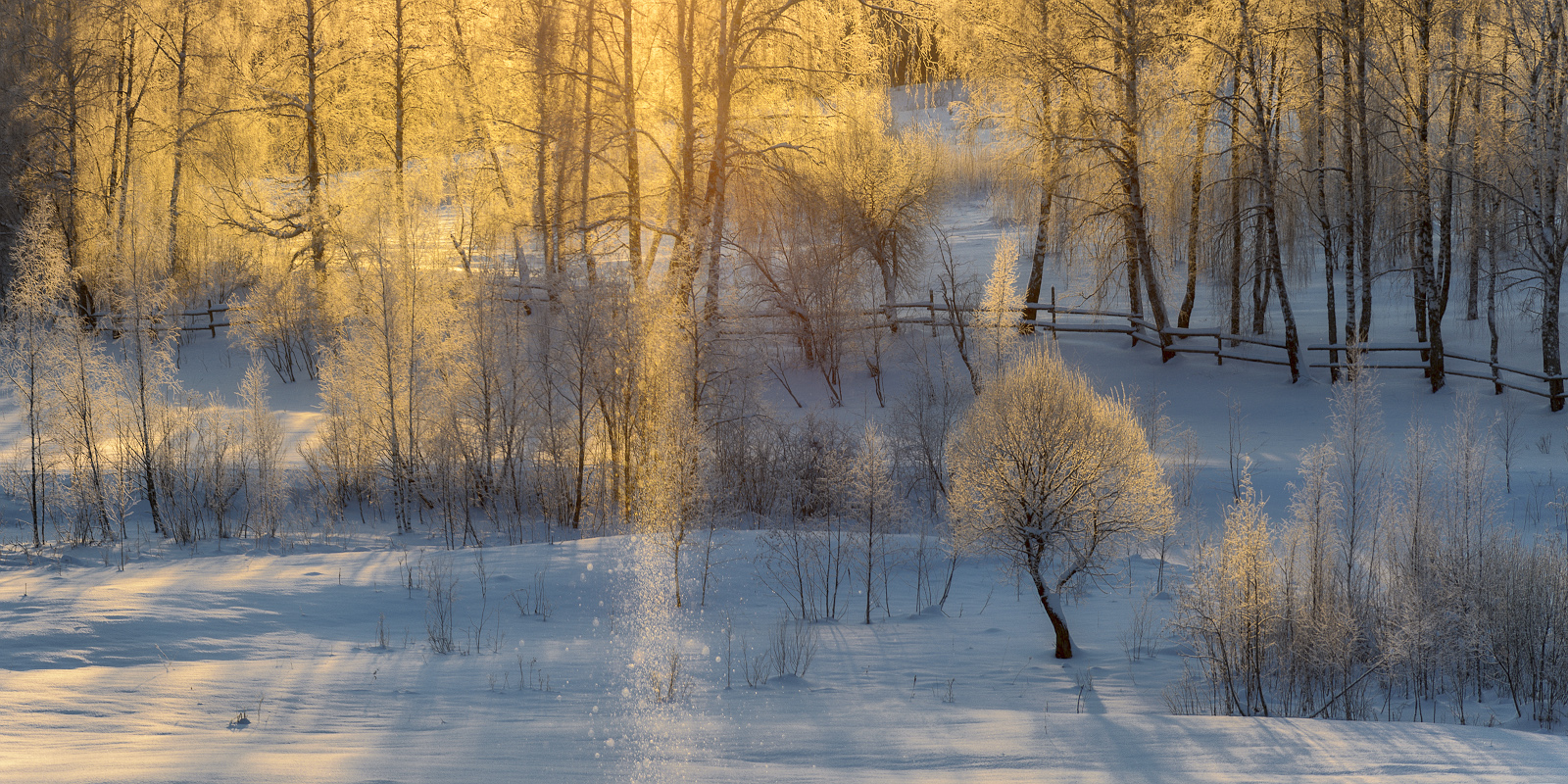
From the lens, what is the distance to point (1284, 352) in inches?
826

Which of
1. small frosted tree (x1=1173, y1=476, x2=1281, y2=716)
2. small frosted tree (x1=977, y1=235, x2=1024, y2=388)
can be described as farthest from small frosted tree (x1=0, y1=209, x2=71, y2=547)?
small frosted tree (x1=1173, y1=476, x2=1281, y2=716)

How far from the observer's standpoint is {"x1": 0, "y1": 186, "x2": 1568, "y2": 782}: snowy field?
5.85m

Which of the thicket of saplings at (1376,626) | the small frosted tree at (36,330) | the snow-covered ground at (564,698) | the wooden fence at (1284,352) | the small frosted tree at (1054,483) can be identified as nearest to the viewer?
the snow-covered ground at (564,698)

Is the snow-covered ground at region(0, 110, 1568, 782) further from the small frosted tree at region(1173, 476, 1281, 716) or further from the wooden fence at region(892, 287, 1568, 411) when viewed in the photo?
the wooden fence at region(892, 287, 1568, 411)

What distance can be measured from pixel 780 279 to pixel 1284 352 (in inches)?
427

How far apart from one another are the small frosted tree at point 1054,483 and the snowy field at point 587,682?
1000 mm

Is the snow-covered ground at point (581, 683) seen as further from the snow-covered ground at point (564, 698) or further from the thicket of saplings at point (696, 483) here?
the thicket of saplings at point (696, 483)

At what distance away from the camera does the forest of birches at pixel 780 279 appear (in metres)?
10.1

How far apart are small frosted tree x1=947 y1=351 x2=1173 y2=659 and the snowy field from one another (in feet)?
3.28

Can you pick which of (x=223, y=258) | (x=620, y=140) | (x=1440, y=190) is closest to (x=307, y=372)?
(x=223, y=258)

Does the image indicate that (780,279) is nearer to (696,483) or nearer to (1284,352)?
(1284,352)

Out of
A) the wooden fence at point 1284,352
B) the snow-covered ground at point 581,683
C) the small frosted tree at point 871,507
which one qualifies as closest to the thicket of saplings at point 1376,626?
the snow-covered ground at point 581,683

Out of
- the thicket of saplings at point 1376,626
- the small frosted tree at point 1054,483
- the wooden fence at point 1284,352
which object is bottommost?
the thicket of saplings at point 1376,626

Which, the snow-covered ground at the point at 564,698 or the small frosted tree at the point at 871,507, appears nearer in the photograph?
the snow-covered ground at the point at 564,698
